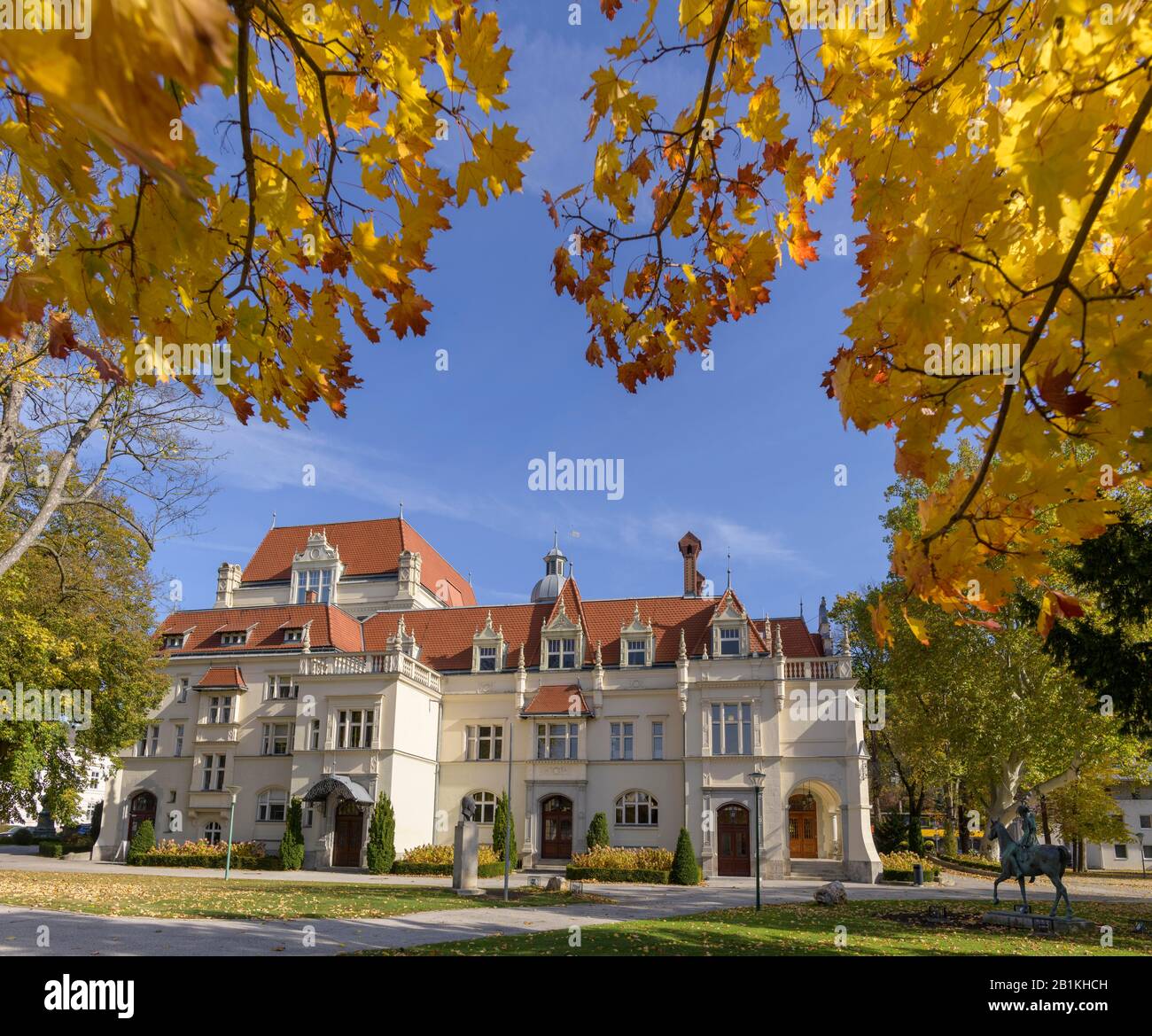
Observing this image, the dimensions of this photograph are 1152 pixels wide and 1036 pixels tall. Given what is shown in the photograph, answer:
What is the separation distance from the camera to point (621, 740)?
3609cm

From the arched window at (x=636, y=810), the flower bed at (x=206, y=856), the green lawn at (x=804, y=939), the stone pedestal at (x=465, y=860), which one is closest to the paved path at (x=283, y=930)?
the green lawn at (x=804, y=939)

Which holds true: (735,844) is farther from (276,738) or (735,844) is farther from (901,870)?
(276,738)

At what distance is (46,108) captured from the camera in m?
2.63

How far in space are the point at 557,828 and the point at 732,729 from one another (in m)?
8.69

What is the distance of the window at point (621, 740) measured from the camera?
118 feet

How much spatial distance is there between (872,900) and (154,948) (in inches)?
758

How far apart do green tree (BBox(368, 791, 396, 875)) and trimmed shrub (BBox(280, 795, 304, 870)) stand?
2.74m

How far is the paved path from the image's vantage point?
1077cm

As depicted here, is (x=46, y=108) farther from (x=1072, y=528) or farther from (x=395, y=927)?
(x=395, y=927)

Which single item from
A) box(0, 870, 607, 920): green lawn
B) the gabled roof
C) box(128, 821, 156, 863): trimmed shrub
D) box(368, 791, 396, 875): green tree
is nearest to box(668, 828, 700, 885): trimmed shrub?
box(0, 870, 607, 920): green lawn

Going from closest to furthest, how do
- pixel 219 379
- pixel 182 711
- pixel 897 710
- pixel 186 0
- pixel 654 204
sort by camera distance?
pixel 186 0, pixel 219 379, pixel 654 204, pixel 182 711, pixel 897 710

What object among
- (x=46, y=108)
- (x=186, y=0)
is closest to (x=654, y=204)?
(x=46, y=108)

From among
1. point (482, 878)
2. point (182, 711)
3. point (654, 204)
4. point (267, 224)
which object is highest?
point (654, 204)

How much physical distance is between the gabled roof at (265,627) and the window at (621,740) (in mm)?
13066
